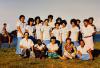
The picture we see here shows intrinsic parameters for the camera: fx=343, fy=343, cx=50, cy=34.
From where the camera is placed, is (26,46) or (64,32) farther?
(26,46)

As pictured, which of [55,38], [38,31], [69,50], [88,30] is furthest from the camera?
[38,31]

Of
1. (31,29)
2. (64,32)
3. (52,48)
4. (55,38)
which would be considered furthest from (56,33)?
(31,29)

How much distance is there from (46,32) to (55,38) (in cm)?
65

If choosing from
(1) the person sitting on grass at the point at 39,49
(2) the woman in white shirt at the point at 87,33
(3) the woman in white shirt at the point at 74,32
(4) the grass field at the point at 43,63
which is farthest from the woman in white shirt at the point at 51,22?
(4) the grass field at the point at 43,63

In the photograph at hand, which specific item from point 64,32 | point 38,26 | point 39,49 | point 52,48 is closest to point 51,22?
point 38,26

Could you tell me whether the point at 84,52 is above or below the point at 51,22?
below

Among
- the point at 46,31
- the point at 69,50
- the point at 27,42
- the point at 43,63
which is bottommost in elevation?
the point at 43,63

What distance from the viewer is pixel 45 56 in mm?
19188

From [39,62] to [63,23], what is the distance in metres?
2.64

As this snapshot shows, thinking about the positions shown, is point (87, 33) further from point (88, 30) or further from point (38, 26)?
point (38, 26)

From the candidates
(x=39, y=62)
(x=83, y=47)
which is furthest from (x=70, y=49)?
(x=39, y=62)

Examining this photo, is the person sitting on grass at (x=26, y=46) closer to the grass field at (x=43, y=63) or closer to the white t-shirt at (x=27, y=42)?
the white t-shirt at (x=27, y=42)

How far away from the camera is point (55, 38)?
1883cm

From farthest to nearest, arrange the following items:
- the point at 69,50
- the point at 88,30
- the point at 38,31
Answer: the point at 38,31, the point at 69,50, the point at 88,30
